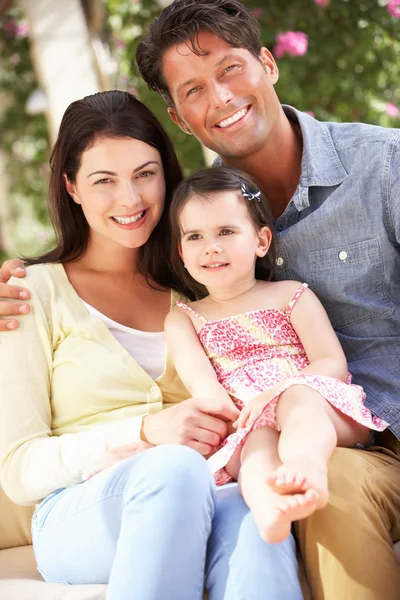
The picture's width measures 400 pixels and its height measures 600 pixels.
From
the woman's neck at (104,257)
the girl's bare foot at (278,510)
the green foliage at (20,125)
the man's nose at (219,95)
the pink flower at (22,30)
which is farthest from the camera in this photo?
the green foliage at (20,125)

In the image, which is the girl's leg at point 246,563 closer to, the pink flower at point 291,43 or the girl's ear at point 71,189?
the girl's ear at point 71,189

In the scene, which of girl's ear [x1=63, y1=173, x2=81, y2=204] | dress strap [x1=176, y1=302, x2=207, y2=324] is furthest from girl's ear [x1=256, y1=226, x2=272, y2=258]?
girl's ear [x1=63, y1=173, x2=81, y2=204]

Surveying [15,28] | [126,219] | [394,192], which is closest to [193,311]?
[126,219]

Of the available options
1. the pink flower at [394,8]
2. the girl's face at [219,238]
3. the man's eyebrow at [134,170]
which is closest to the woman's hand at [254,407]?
the girl's face at [219,238]

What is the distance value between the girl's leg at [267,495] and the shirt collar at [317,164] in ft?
2.66

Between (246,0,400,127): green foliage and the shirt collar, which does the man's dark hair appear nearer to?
the shirt collar

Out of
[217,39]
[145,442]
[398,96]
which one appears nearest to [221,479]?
[145,442]

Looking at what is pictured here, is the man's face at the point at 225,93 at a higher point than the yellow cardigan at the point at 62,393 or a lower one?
higher

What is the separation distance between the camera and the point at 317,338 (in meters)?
2.31

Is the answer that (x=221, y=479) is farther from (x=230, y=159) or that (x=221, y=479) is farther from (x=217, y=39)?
(x=217, y=39)

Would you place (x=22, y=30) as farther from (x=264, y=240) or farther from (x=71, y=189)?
(x=264, y=240)

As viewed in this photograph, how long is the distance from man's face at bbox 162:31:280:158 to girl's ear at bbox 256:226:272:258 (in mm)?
339

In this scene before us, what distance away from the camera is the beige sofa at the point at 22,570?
2016 millimetres

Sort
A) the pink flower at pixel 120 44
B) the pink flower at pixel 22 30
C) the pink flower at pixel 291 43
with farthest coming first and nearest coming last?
the pink flower at pixel 22 30 < the pink flower at pixel 120 44 < the pink flower at pixel 291 43
